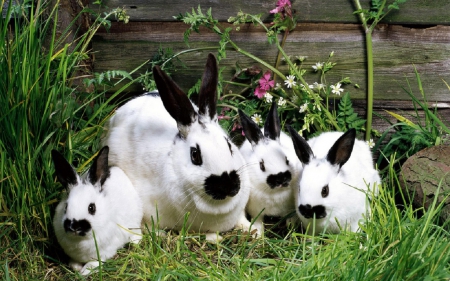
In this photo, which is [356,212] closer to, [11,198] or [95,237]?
[95,237]

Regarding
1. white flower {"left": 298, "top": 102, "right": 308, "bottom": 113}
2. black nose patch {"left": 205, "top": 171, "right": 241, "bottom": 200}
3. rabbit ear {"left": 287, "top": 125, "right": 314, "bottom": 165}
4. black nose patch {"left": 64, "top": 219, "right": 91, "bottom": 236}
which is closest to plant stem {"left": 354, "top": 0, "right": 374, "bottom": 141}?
white flower {"left": 298, "top": 102, "right": 308, "bottom": 113}

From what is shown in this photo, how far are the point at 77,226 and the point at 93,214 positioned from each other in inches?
5.6

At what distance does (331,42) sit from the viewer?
4.61 m

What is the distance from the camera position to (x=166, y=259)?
3.37 meters

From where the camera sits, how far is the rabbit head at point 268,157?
369 cm

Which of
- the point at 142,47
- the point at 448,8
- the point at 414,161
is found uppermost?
the point at 448,8

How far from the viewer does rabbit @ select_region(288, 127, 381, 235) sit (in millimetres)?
3436

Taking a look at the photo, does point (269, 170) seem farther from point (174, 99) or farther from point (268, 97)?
point (268, 97)

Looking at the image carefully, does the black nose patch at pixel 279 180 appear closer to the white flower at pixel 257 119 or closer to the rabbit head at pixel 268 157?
the rabbit head at pixel 268 157

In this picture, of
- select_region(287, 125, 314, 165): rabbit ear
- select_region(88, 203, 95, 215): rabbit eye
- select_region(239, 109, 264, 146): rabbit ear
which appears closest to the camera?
select_region(88, 203, 95, 215): rabbit eye

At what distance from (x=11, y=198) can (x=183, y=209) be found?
1068mm

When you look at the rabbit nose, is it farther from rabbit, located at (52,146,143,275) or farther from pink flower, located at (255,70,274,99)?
pink flower, located at (255,70,274,99)

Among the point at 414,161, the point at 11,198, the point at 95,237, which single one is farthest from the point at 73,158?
the point at 414,161

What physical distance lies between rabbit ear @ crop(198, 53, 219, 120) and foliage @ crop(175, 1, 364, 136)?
2.64 feet
